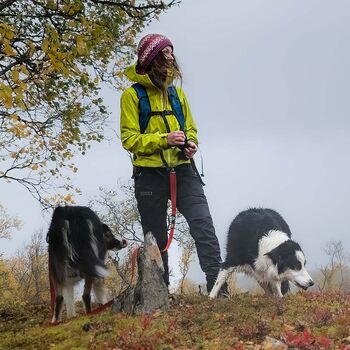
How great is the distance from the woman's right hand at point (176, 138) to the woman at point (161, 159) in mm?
197

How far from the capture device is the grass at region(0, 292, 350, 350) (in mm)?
4059

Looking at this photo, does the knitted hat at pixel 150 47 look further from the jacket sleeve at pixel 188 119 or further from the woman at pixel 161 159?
the jacket sleeve at pixel 188 119

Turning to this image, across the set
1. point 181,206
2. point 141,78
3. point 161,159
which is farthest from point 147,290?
point 141,78

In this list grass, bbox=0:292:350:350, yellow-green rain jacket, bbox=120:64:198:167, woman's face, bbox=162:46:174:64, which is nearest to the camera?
grass, bbox=0:292:350:350

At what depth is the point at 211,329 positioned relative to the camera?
180 inches

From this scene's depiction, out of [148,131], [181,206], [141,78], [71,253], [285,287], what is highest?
[141,78]

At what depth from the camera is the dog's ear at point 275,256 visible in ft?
26.7

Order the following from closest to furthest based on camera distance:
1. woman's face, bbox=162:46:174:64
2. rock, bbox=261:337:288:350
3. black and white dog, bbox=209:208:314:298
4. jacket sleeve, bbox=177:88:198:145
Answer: rock, bbox=261:337:288:350
woman's face, bbox=162:46:174:64
jacket sleeve, bbox=177:88:198:145
black and white dog, bbox=209:208:314:298

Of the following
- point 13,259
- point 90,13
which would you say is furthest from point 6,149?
point 13,259

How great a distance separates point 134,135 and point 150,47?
1.09 metres

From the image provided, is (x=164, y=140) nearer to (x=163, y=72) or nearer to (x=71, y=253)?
(x=163, y=72)

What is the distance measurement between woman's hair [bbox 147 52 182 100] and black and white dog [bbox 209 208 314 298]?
3.23 meters

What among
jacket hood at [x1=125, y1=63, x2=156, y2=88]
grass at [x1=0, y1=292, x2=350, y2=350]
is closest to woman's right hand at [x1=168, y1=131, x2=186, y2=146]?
jacket hood at [x1=125, y1=63, x2=156, y2=88]

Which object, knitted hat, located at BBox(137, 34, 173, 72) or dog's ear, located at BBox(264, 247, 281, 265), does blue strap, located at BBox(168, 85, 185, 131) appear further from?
dog's ear, located at BBox(264, 247, 281, 265)
